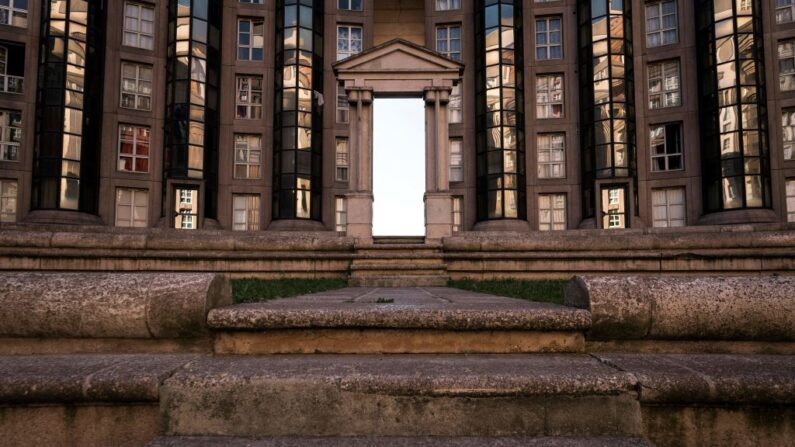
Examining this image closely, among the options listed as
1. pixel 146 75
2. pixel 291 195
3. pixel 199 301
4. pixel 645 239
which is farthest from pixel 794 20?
pixel 146 75

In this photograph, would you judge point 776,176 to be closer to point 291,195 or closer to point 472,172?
point 472,172

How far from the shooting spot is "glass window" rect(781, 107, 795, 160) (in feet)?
→ 75.4

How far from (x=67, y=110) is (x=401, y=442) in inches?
1096

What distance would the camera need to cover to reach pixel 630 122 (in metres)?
25.0

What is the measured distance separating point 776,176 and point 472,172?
1530cm

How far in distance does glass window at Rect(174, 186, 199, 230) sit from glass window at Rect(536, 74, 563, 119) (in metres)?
20.6

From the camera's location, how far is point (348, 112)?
25.9 metres

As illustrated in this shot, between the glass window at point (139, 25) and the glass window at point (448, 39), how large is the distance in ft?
55.7

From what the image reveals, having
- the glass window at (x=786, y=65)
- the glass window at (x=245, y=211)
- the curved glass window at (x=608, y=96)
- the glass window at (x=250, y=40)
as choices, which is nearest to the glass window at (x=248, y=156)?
the glass window at (x=245, y=211)

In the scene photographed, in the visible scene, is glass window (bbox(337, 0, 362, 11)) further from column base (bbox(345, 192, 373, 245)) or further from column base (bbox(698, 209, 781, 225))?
column base (bbox(698, 209, 781, 225))

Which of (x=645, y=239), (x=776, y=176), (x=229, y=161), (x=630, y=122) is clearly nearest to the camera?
(x=645, y=239)

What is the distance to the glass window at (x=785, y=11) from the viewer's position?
23266 mm

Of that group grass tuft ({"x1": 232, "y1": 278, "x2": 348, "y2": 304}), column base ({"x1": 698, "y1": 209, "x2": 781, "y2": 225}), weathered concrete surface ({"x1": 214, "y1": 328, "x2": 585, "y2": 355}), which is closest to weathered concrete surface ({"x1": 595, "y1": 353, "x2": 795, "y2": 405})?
weathered concrete surface ({"x1": 214, "y1": 328, "x2": 585, "y2": 355})

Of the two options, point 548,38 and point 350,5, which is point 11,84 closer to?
point 350,5
